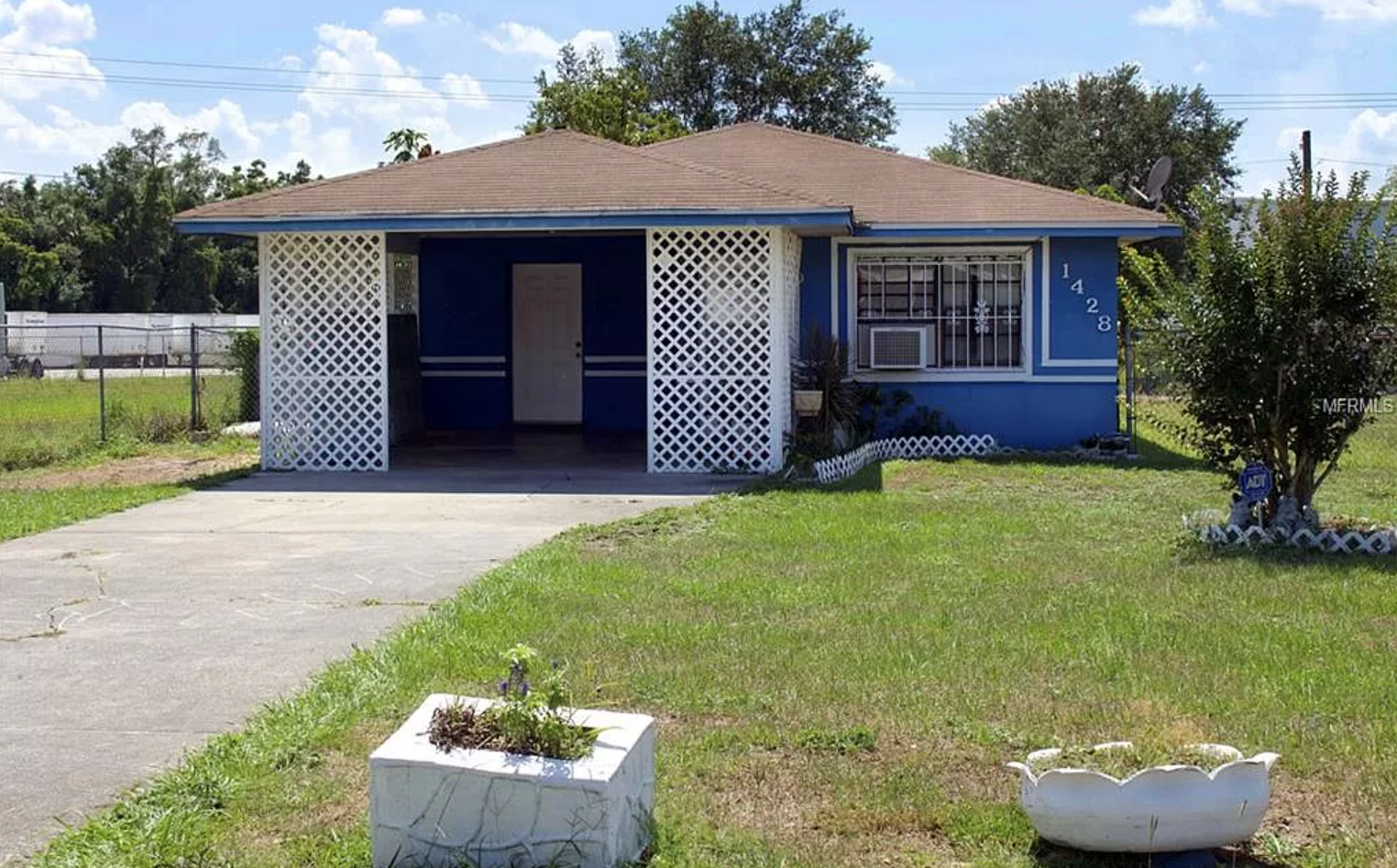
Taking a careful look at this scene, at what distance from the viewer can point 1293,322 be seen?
34.1 feet

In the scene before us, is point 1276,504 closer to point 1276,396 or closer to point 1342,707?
point 1276,396

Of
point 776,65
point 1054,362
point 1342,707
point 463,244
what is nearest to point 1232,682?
point 1342,707

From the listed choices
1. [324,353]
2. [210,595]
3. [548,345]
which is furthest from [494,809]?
[548,345]

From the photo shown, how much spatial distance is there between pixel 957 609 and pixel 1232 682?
73.0 inches

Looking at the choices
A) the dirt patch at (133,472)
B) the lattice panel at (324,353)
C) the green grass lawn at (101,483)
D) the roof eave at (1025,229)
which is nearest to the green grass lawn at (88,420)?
the green grass lawn at (101,483)

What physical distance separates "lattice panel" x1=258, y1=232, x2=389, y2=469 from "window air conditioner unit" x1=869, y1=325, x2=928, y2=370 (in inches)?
227

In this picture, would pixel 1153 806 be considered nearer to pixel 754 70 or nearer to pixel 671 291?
pixel 671 291

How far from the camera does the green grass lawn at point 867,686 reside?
4.89 meters

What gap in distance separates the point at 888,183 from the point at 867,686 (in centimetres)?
1351

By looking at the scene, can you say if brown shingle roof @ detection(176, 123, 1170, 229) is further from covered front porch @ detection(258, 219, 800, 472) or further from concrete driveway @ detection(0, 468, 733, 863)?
concrete driveway @ detection(0, 468, 733, 863)

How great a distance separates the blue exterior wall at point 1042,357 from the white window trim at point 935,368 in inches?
0.6

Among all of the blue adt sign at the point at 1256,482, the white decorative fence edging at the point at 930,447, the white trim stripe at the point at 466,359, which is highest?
the white trim stripe at the point at 466,359

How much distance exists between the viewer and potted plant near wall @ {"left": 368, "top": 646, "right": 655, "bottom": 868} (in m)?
4.44

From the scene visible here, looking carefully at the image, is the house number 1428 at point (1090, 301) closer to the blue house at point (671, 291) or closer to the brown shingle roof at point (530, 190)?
the blue house at point (671, 291)
